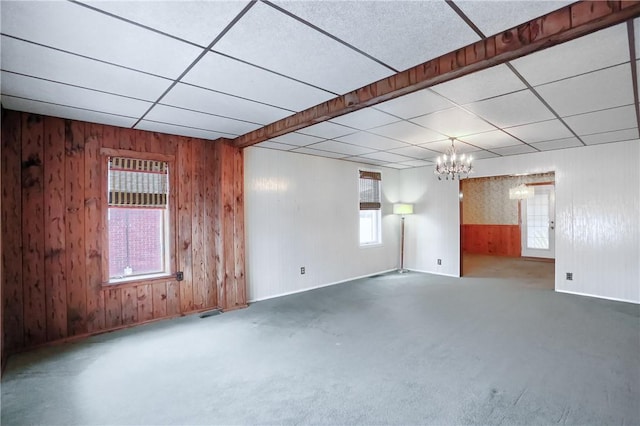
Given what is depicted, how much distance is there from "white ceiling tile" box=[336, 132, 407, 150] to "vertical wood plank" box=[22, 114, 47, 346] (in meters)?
3.45

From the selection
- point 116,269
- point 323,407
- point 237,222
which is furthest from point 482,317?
point 116,269

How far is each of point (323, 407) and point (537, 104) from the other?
11.0ft

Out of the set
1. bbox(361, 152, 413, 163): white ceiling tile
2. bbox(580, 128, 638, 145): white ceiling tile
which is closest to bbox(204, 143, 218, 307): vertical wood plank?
bbox(361, 152, 413, 163): white ceiling tile

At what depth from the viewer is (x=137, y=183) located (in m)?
3.96

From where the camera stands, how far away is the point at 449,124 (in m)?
3.80

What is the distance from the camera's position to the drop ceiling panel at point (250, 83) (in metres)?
2.31

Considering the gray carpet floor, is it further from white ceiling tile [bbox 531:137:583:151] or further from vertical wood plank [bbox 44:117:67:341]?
white ceiling tile [bbox 531:137:583:151]

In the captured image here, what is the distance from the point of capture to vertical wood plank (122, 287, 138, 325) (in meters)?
3.84

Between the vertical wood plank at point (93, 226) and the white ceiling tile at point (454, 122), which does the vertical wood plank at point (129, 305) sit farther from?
the white ceiling tile at point (454, 122)

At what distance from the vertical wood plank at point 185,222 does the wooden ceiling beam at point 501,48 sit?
232 centimetres

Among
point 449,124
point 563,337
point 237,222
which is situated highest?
point 449,124

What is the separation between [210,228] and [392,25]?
11.9 ft

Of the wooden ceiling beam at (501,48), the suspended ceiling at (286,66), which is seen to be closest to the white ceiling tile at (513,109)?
the suspended ceiling at (286,66)

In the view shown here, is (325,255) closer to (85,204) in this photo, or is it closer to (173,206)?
(173,206)
